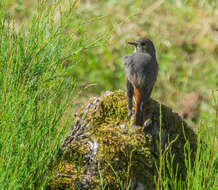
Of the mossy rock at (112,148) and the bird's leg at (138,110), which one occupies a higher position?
the bird's leg at (138,110)

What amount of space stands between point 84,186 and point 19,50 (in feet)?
3.10

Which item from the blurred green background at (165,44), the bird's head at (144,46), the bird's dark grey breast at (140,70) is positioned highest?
the bird's head at (144,46)

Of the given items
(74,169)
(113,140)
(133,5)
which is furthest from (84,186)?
(133,5)

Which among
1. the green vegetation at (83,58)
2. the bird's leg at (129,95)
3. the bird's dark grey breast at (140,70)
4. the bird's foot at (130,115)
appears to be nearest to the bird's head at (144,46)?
the green vegetation at (83,58)

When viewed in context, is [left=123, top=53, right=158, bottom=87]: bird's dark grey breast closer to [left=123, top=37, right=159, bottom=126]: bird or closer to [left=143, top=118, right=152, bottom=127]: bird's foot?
[left=123, top=37, right=159, bottom=126]: bird

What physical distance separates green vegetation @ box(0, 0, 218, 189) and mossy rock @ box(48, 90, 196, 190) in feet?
0.56

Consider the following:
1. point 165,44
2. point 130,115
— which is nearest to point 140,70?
point 130,115

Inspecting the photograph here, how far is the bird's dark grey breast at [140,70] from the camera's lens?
3387 mm

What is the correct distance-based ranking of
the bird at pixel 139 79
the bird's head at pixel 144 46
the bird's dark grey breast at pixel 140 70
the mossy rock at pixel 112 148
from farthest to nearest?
1. the bird's head at pixel 144 46
2. the bird's dark grey breast at pixel 140 70
3. the bird at pixel 139 79
4. the mossy rock at pixel 112 148

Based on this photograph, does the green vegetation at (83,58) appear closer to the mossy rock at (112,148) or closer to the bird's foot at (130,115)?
the mossy rock at (112,148)

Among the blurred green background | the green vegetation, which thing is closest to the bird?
the green vegetation

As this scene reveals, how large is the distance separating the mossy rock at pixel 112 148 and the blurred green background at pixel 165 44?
2.90 meters

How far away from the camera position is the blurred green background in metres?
6.78

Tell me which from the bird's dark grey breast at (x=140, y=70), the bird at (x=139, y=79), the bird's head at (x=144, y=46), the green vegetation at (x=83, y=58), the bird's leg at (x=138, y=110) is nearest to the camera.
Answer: the green vegetation at (x=83, y=58)
